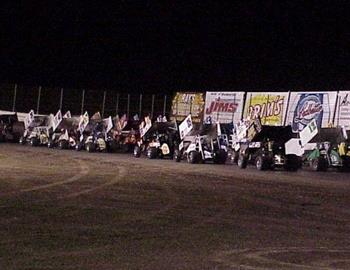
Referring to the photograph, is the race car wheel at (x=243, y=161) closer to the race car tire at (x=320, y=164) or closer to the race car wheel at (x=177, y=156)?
the race car tire at (x=320, y=164)

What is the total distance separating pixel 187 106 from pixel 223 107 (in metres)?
3.36

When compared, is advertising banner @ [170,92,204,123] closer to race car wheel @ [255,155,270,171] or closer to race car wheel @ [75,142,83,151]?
race car wheel @ [75,142,83,151]

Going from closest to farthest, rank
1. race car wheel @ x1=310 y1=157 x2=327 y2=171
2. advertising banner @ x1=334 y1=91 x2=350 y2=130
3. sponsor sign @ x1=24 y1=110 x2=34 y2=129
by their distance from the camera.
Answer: race car wheel @ x1=310 y1=157 x2=327 y2=171
advertising banner @ x1=334 y1=91 x2=350 y2=130
sponsor sign @ x1=24 y1=110 x2=34 y2=129

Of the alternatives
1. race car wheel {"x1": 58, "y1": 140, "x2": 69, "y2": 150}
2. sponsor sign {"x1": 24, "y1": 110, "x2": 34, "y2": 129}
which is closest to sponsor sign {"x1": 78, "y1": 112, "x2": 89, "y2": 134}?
race car wheel {"x1": 58, "y1": 140, "x2": 69, "y2": 150}

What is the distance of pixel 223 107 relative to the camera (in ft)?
121

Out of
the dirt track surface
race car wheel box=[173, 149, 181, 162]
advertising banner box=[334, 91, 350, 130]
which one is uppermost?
advertising banner box=[334, 91, 350, 130]

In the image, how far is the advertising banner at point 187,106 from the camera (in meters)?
38.5

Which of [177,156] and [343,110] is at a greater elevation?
[343,110]

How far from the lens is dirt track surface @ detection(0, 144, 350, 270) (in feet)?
30.8

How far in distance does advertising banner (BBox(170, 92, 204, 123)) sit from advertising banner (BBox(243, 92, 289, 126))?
3560 mm

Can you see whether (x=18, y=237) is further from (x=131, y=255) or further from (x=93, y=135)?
(x=93, y=135)

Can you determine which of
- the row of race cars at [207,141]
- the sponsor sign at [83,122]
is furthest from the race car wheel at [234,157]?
the sponsor sign at [83,122]

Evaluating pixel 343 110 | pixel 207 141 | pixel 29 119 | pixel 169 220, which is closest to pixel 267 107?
pixel 343 110

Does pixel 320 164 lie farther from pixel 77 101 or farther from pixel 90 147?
pixel 77 101
